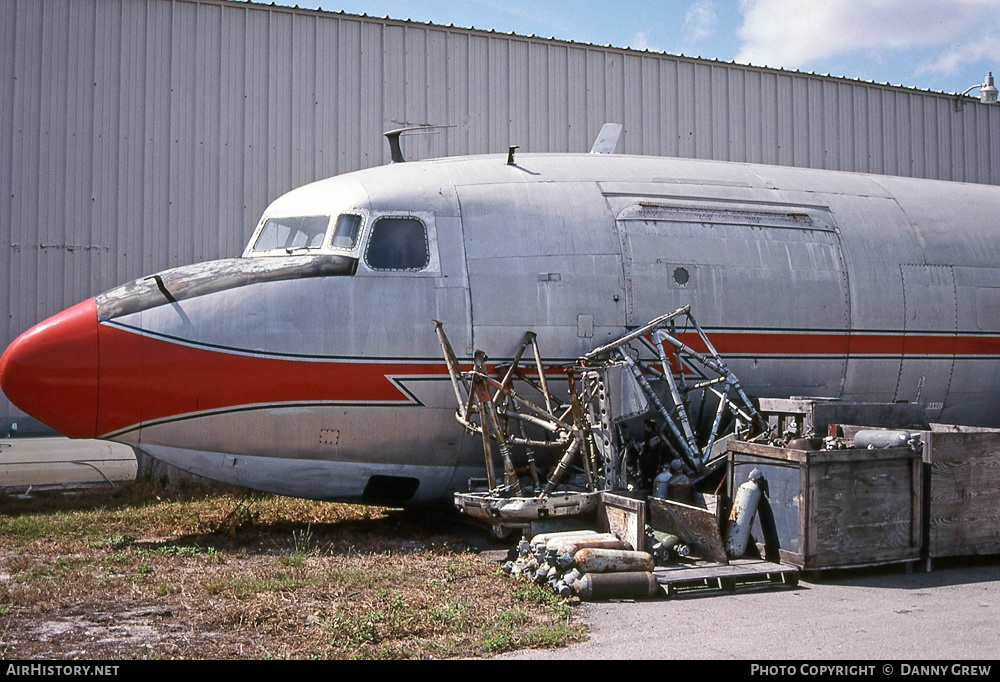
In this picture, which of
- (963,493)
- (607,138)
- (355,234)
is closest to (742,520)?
(963,493)

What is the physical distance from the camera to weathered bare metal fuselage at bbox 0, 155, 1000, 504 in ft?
30.1

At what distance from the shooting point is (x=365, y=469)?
380 inches

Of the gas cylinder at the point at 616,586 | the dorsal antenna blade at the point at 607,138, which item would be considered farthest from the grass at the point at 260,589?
the dorsal antenna blade at the point at 607,138

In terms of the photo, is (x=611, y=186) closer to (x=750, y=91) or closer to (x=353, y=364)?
(x=353, y=364)

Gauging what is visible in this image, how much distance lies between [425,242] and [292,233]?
154 cm

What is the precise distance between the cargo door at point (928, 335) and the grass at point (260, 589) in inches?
227

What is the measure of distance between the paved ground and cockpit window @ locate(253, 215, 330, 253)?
495cm

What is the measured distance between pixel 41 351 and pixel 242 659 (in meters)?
4.44

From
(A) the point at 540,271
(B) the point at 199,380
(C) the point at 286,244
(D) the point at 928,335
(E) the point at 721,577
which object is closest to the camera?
(E) the point at 721,577

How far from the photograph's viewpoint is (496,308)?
32.0 ft

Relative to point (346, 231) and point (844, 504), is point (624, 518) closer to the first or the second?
point (844, 504)

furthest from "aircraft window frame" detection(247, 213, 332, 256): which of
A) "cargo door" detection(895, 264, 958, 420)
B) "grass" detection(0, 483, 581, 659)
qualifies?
"cargo door" detection(895, 264, 958, 420)

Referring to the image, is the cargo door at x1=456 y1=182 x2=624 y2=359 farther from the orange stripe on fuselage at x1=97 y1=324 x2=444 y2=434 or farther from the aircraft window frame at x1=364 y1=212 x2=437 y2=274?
the orange stripe on fuselage at x1=97 y1=324 x2=444 y2=434

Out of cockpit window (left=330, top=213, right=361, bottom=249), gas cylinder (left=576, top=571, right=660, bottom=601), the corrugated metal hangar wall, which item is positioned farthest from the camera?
the corrugated metal hangar wall
